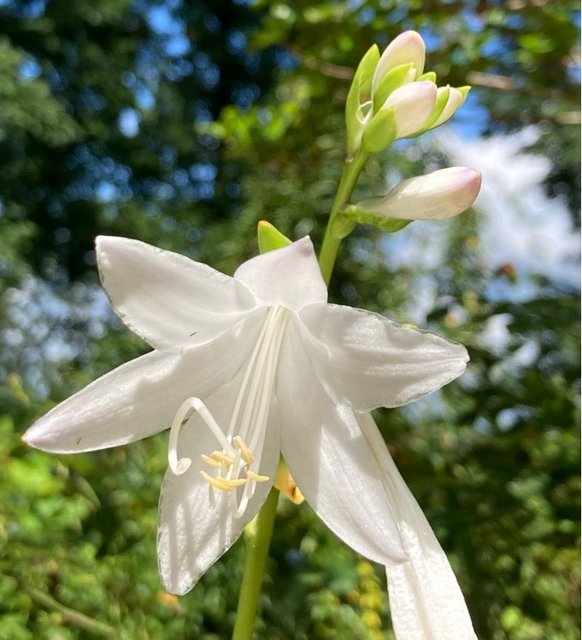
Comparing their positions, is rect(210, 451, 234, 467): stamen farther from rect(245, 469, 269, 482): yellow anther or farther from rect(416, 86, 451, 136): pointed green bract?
rect(416, 86, 451, 136): pointed green bract

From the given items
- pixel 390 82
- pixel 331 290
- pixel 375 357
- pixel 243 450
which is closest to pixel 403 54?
pixel 390 82

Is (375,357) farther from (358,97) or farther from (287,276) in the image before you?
(358,97)

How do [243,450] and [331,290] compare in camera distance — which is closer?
[243,450]

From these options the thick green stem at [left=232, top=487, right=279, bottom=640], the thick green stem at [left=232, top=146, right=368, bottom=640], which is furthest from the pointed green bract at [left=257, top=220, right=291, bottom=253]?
the thick green stem at [left=232, top=487, right=279, bottom=640]

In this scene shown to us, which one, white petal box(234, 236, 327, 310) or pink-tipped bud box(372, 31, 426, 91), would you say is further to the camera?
pink-tipped bud box(372, 31, 426, 91)

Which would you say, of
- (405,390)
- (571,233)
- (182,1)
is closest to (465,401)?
(405,390)

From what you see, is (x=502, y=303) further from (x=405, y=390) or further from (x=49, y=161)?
(x=49, y=161)

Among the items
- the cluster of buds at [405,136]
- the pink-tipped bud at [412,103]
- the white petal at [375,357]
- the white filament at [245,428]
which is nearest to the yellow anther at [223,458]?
the white filament at [245,428]
